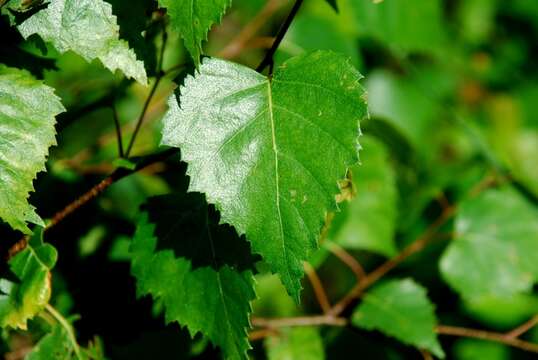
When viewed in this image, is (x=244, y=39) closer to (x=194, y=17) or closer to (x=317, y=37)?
(x=317, y=37)

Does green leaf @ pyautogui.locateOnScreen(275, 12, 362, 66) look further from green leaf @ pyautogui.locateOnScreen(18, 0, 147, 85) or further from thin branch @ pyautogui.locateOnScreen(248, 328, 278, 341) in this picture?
green leaf @ pyautogui.locateOnScreen(18, 0, 147, 85)


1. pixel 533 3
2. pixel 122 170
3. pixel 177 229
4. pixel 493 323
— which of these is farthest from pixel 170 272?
pixel 533 3

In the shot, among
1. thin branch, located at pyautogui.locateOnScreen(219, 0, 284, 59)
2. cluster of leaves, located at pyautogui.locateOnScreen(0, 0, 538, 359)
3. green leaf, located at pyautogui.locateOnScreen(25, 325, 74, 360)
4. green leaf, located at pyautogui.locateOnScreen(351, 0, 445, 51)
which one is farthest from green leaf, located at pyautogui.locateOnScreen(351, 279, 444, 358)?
green leaf, located at pyautogui.locateOnScreen(351, 0, 445, 51)

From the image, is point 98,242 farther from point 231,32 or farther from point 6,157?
point 231,32

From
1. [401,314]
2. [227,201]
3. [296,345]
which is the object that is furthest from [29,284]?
[401,314]

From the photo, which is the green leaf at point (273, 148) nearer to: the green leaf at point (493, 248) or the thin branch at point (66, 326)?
the thin branch at point (66, 326)
